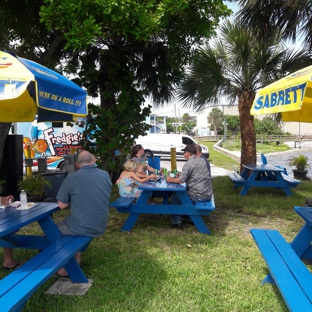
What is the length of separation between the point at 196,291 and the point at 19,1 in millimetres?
6703

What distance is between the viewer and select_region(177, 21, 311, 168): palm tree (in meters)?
8.29

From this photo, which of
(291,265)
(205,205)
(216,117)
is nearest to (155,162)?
(205,205)

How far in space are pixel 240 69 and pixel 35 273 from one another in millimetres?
7682

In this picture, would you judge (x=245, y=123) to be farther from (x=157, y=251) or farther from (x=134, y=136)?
(x=157, y=251)

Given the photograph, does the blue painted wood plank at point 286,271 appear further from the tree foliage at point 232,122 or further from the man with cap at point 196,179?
the tree foliage at point 232,122

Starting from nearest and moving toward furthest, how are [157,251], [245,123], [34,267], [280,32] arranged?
[34,267]
[157,251]
[280,32]
[245,123]

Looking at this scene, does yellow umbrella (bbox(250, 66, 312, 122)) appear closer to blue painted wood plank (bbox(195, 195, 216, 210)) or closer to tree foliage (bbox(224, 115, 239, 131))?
blue painted wood plank (bbox(195, 195, 216, 210))

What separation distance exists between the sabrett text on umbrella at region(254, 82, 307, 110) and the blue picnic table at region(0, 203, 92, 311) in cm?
239

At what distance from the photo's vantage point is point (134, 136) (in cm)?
767

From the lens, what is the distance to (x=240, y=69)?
8734mm

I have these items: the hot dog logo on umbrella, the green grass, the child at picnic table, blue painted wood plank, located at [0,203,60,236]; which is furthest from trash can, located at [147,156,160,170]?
the hot dog logo on umbrella

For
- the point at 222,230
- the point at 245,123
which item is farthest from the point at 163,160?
the point at 222,230

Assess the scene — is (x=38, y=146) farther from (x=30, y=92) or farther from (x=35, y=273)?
(x=35, y=273)

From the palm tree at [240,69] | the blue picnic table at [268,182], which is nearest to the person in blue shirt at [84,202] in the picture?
the blue picnic table at [268,182]
